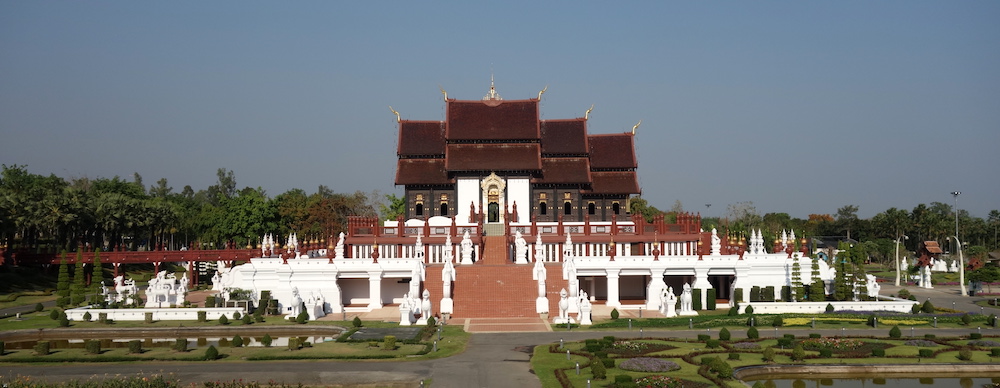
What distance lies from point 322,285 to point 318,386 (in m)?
19.8

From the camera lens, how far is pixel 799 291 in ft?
138

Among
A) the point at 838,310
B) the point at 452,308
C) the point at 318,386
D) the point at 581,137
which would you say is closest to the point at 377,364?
the point at 318,386

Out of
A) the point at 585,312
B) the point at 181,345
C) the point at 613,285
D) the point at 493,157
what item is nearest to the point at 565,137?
the point at 493,157

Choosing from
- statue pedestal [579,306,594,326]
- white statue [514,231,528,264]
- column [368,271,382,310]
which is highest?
white statue [514,231,528,264]

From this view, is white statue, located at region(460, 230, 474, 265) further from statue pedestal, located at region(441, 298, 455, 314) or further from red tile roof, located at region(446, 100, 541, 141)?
red tile roof, located at region(446, 100, 541, 141)

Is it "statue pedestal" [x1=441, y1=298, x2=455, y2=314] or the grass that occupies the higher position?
"statue pedestal" [x1=441, y1=298, x2=455, y2=314]

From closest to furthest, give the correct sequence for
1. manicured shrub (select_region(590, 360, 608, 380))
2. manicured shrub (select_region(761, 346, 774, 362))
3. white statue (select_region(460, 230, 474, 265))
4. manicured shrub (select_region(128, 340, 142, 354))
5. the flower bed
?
manicured shrub (select_region(590, 360, 608, 380))
the flower bed
manicured shrub (select_region(761, 346, 774, 362))
manicured shrub (select_region(128, 340, 142, 354))
white statue (select_region(460, 230, 474, 265))

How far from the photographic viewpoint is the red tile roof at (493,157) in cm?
6212

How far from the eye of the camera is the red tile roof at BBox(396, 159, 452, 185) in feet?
204

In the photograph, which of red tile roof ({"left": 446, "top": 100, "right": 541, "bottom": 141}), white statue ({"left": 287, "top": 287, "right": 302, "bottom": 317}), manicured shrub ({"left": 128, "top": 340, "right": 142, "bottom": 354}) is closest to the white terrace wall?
white statue ({"left": 287, "top": 287, "right": 302, "bottom": 317})

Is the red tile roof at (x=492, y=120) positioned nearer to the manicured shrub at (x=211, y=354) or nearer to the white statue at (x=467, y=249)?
the white statue at (x=467, y=249)

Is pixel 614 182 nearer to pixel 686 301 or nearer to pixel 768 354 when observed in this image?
pixel 686 301

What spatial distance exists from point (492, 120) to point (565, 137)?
206 inches

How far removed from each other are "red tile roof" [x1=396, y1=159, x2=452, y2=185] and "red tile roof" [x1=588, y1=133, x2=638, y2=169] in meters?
10.4
